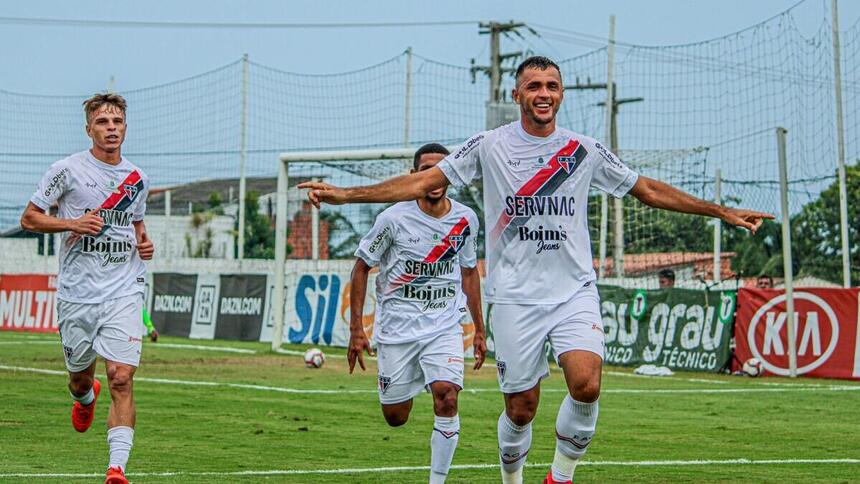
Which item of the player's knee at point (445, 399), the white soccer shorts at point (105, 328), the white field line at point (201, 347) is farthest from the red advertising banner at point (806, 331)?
the white soccer shorts at point (105, 328)

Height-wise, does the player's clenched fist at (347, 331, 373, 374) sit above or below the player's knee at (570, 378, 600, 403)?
above

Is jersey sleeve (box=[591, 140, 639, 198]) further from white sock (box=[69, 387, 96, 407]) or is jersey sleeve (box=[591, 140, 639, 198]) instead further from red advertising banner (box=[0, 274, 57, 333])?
red advertising banner (box=[0, 274, 57, 333])

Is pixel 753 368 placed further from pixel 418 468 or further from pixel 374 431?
pixel 418 468

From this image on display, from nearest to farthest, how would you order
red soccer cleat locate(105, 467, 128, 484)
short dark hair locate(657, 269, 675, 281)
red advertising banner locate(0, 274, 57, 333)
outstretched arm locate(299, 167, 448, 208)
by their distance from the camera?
1. outstretched arm locate(299, 167, 448, 208)
2. red soccer cleat locate(105, 467, 128, 484)
3. short dark hair locate(657, 269, 675, 281)
4. red advertising banner locate(0, 274, 57, 333)

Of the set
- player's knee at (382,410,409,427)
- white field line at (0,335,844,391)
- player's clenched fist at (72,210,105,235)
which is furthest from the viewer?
white field line at (0,335,844,391)

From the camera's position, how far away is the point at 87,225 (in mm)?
9695

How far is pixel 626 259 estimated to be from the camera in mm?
29703

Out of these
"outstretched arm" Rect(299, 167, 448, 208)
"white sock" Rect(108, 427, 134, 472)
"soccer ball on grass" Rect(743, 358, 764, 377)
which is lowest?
"white sock" Rect(108, 427, 134, 472)

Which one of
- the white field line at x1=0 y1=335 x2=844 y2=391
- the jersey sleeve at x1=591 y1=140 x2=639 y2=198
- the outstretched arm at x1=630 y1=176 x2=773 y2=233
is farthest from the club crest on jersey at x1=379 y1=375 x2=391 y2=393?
the white field line at x1=0 y1=335 x2=844 y2=391

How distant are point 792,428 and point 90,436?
23.0ft

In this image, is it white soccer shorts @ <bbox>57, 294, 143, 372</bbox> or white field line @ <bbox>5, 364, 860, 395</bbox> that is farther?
white field line @ <bbox>5, 364, 860, 395</bbox>

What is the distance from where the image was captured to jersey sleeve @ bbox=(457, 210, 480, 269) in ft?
34.9

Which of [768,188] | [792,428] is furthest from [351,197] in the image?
[768,188]

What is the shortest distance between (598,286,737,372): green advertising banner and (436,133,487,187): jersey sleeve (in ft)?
51.8
